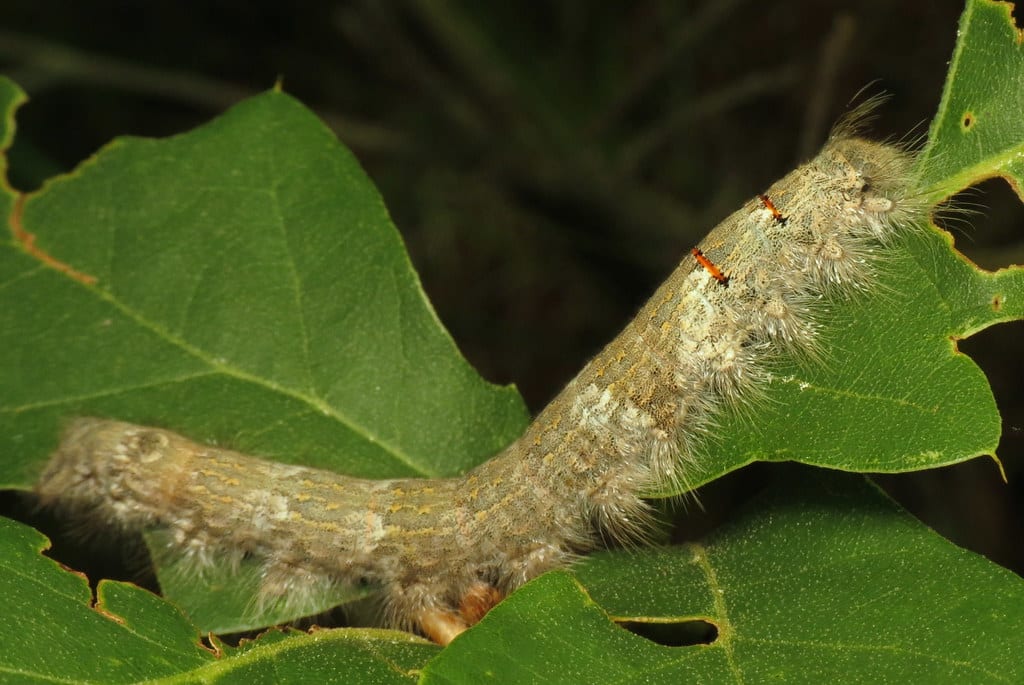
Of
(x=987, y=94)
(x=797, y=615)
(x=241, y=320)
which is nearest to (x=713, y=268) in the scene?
(x=987, y=94)

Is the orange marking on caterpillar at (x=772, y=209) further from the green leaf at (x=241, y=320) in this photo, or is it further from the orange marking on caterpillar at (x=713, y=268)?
the green leaf at (x=241, y=320)

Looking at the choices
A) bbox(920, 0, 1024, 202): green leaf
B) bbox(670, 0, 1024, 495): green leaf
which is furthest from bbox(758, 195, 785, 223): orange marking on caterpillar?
bbox(920, 0, 1024, 202): green leaf

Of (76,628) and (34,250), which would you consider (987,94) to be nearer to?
(76,628)

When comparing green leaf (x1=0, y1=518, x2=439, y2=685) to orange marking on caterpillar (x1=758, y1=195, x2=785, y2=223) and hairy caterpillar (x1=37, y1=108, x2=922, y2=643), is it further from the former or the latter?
orange marking on caterpillar (x1=758, y1=195, x2=785, y2=223)

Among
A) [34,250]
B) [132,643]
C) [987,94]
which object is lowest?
[132,643]

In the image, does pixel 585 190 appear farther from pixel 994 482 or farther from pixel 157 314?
pixel 157 314

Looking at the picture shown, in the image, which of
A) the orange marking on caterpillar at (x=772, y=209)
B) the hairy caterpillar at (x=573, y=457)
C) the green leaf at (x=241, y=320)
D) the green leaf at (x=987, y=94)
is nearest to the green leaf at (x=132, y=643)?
the hairy caterpillar at (x=573, y=457)

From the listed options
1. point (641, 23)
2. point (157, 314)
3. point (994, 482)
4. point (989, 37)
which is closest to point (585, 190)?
point (641, 23)
